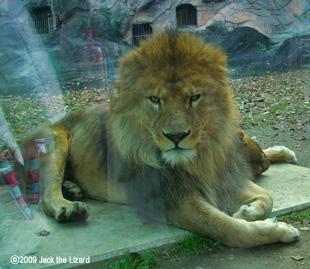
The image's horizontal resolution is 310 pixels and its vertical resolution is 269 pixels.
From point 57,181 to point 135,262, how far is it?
1.03m

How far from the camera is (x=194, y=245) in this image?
8.13 ft

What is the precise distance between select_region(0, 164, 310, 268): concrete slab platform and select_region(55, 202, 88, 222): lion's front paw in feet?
0.13

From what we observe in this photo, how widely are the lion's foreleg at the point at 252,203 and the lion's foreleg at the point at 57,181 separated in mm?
1059

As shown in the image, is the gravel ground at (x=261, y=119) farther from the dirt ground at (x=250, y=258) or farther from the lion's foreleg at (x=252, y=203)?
the lion's foreleg at (x=252, y=203)

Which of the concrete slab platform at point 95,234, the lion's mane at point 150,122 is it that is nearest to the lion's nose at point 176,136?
the lion's mane at point 150,122

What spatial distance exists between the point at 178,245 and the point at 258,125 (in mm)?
2265

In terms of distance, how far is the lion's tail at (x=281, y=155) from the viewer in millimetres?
4000

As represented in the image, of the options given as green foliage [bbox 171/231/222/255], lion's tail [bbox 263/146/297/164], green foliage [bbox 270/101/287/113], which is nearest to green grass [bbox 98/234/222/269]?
green foliage [bbox 171/231/222/255]

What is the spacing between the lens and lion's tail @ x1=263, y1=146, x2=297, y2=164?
400 centimetres

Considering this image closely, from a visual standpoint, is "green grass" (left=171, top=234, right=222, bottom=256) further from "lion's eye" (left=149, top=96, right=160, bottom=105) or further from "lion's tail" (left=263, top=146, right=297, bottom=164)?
"lion's tail" (left=263, top=146, right=297, bottom=164)

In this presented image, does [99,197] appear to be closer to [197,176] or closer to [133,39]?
[197,176]

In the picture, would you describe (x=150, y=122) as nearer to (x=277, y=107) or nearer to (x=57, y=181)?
(x=57, y=181)

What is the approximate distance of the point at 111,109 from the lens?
116 inches

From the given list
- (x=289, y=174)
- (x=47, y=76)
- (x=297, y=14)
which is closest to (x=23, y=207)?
(x=47, y=76)
